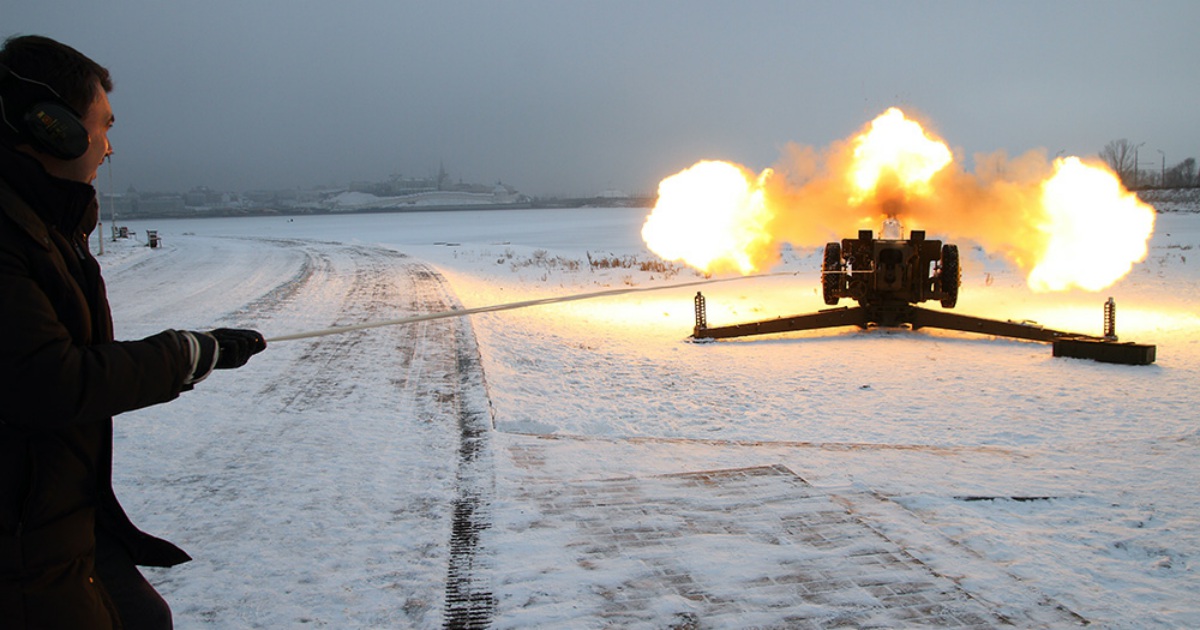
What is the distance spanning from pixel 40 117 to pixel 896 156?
13455 mm

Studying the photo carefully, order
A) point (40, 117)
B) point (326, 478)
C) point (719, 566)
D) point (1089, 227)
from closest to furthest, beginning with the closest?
point (40, 117), point (719, 566), point (326, 478), point (1089, 227)

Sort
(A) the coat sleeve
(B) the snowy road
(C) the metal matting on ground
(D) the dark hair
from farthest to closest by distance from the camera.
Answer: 1. (B) the snowy road
2. (C) the metal matting on ground
3. (D) the dark hair
4. (A) the coat sleeve

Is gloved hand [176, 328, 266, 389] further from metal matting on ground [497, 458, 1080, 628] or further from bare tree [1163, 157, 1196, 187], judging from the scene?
bare tree [1163, 157, 1196, 187]

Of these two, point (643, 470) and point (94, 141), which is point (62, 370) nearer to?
point (94, 141)

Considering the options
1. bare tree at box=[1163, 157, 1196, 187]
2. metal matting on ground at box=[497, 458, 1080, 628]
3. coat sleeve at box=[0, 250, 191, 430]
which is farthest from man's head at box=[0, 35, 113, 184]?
bare tree at box=[1163, 157, 1196, 187]

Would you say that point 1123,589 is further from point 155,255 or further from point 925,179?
point 155,255

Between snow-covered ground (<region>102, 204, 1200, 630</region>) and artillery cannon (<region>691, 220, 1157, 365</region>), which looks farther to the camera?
artillery cannon (<region>691, 220, 1157, 365</region>)

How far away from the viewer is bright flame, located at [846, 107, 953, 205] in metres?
13.5

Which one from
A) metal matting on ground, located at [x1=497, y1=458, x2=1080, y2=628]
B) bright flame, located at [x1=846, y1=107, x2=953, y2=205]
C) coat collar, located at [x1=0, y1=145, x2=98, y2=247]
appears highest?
bright flame, located at [x1=846, y1=107, x2=953, y2=205]

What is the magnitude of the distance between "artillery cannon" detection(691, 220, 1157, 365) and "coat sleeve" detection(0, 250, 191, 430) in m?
10.2

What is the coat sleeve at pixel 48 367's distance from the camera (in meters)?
1.72

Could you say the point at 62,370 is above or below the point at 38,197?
below

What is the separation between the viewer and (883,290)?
12.4m

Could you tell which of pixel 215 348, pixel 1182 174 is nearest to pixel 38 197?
pixel 215 348
